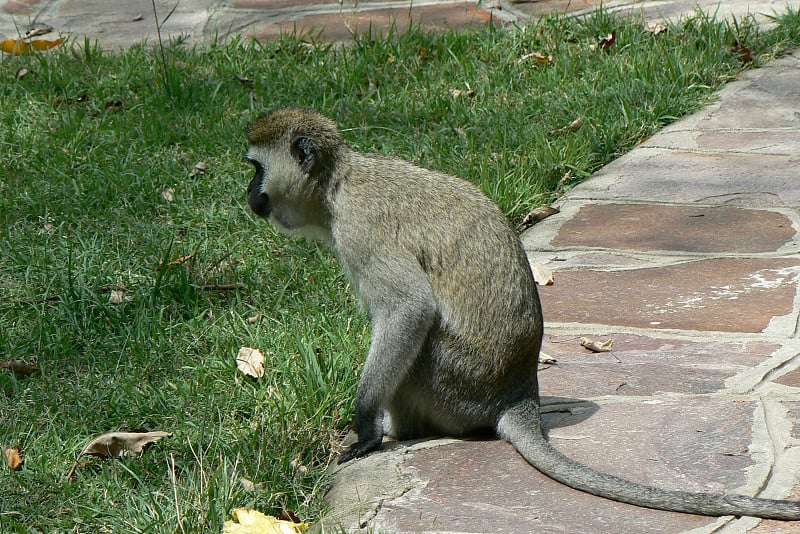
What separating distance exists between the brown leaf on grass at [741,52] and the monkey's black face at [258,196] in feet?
14.8

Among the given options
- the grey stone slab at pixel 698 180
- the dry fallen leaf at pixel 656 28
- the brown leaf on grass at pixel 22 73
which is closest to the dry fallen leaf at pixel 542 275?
the grey stone slab at pixel 698 180

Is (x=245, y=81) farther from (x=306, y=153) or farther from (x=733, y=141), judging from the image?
(x=306, y=153)

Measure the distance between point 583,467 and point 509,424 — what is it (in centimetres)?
39

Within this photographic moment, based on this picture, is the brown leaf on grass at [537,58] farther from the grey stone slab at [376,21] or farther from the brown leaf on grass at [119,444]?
the brown leaf on grass at [119,444]

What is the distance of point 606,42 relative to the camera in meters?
7.48

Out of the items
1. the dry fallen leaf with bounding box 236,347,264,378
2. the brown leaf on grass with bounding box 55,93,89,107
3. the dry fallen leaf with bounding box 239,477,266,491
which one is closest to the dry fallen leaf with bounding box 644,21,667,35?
the brown leaf on grass with bounding box 55,93,89,107

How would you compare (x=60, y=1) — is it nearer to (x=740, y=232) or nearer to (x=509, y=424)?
(x=740, y=232)

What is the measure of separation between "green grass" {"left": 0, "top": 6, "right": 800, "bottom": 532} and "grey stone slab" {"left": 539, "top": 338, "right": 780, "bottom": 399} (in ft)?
2.52

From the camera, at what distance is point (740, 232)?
530 centimetres

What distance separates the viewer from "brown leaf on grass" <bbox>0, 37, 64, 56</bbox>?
7.52m

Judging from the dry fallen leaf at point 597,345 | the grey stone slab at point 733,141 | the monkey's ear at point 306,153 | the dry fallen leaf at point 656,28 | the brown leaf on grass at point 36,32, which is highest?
the monkey's ear at point 306,153

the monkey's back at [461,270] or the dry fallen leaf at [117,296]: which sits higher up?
the monkey's back at [461,270]

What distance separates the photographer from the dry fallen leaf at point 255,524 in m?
2.99

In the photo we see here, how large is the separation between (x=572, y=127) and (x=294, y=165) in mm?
2823
